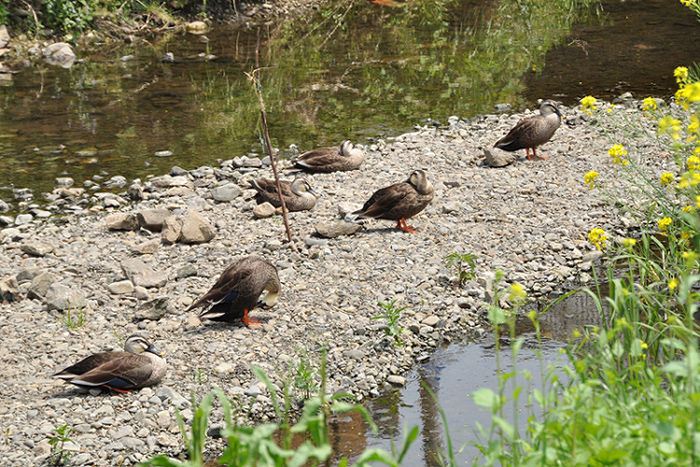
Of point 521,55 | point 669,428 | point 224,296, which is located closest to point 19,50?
point 521,55

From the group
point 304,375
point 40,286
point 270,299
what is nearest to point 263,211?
point 270,299

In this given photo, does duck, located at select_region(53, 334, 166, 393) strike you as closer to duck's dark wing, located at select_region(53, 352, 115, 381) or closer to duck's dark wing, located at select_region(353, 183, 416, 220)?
duck's dark wing, located at select_region(53, 352, 115, 381)

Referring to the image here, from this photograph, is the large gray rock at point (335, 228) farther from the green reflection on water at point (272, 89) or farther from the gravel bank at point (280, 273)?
the green reflection on water at point (272, 89)

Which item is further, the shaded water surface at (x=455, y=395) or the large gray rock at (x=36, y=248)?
the large gray rock at (x=36, y=248)

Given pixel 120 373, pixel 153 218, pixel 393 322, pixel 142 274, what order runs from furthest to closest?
pixel 153 218 → pixel 142 274 → pixel 393 322 → pixel 120 373

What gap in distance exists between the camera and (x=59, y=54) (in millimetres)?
17000

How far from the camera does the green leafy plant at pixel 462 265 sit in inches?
262

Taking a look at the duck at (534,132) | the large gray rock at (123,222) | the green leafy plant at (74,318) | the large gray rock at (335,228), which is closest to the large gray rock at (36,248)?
the large gray rock at (123,222)

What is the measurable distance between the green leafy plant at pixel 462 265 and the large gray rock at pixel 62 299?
345cm

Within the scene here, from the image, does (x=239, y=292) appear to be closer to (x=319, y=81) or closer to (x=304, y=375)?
(x=304, y=375)

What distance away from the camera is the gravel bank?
5.06 metres

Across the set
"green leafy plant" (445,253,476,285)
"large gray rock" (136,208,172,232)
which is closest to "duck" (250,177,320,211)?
"large gray rock" (136,208,172,232)

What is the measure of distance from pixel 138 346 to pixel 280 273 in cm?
187

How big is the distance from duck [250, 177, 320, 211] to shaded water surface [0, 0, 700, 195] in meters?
2.24
